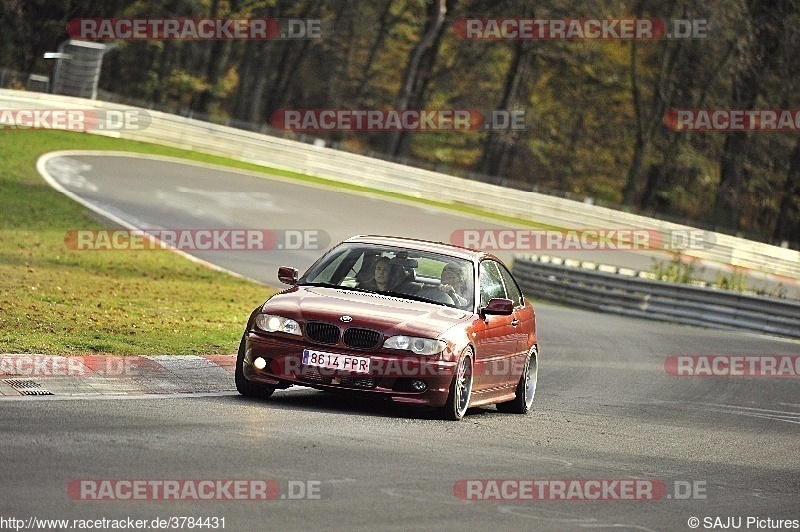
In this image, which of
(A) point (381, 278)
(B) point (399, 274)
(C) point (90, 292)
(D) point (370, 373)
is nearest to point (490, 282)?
(B) point (399, 274)

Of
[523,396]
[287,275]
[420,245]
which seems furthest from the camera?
[523,396]

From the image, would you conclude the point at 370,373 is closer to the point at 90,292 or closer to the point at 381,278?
the point at 381,278

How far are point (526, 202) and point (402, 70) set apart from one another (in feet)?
115

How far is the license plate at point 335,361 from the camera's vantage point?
10.2 metres

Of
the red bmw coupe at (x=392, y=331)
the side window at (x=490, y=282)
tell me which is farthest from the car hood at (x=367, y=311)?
the side window at (x=490, y=282)

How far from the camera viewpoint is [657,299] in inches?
1051

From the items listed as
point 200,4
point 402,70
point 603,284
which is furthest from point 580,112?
point 603,284

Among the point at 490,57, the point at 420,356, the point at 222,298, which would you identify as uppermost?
the point at 490,57

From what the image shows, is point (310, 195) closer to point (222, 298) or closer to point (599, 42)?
point (222, 298)

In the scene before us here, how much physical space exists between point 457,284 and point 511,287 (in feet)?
3.96

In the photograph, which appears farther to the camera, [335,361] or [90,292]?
[90,292]

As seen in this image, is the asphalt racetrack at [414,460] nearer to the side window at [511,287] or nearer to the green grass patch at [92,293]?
the side window at [511,287]

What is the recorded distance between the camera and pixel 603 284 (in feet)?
90.2

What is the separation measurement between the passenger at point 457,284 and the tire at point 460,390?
65 centimetres
